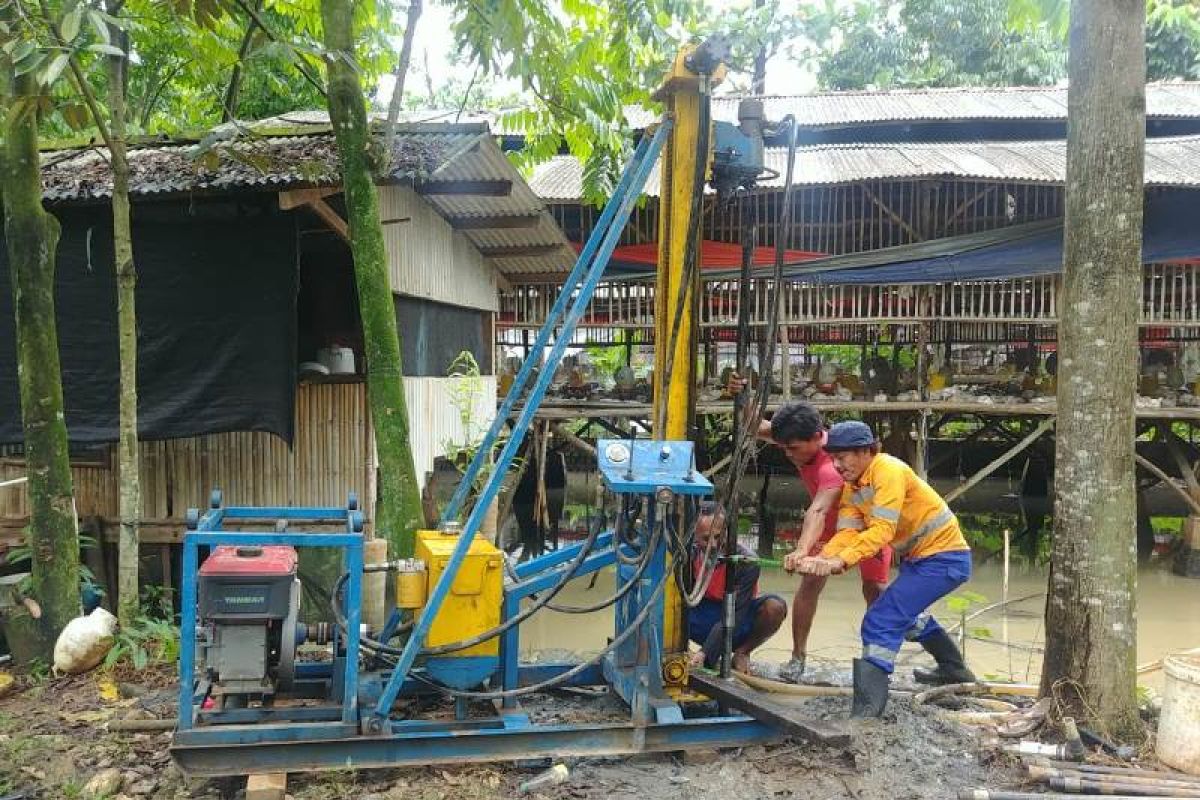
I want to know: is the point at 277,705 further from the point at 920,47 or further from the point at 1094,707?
the point at 920,47

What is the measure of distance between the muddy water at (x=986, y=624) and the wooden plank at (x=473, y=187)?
3.98 meters

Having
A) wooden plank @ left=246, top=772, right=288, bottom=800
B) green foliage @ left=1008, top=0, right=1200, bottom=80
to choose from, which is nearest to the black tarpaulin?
wooden plank @ left=246, top=772, right=288, bottom=800

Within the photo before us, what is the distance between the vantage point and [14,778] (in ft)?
13.2

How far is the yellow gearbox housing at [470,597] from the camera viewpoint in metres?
4.23

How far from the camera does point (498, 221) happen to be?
371 inches

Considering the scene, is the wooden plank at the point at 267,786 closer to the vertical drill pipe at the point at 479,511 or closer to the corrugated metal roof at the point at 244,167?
the vertical drill pipe at the point at 479,511

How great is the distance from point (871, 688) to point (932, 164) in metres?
8.31

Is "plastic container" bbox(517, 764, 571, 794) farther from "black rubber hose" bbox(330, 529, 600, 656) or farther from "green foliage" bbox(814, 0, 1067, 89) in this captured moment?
"green foliage" bbox(814, 0, 1067, 89)

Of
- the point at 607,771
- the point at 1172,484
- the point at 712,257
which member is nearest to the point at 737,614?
the point at 607,771

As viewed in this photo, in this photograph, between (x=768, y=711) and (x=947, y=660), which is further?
(x=947, y=660)

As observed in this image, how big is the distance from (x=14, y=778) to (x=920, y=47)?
73.9ft

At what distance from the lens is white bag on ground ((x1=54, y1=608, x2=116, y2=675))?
5402mm

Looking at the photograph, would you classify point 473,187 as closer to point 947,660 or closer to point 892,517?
point 892,517

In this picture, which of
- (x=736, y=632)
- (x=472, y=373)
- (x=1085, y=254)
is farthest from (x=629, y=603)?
(x=472, y=373)
